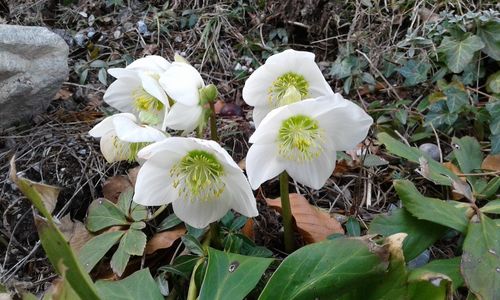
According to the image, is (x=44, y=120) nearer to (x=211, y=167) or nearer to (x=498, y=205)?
(x=211, y=167)

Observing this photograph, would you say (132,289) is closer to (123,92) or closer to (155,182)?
(155,182)

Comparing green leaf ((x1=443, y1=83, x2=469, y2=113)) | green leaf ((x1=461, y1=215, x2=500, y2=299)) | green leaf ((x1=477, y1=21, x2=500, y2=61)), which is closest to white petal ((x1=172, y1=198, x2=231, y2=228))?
green leaf ((x1=461, y1=215, x2=500, y2=299))

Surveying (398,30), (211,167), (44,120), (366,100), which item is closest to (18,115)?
(44,120)

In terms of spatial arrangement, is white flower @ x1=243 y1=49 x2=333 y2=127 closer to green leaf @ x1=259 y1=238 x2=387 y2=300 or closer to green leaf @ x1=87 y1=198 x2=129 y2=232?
green leaf @ x1=259 y1=238 x2=387 y2=300

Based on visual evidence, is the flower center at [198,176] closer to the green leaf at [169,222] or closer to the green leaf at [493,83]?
the green leaf at [169,222]

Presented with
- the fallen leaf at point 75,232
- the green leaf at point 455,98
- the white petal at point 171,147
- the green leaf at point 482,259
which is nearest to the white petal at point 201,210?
the white petal at point 171,147

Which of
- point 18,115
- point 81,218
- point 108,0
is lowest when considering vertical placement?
point 81,218

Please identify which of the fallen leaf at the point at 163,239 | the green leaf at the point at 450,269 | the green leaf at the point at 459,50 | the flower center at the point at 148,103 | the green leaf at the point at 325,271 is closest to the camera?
the green leaf at the point at 325,271
